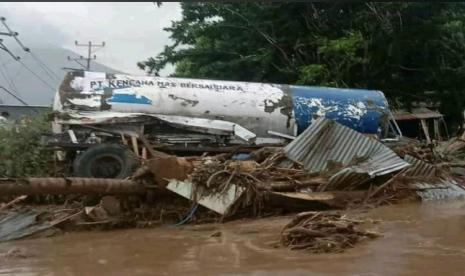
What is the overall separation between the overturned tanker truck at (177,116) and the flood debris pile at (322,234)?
5093 millimetres

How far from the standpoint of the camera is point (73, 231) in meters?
9.70

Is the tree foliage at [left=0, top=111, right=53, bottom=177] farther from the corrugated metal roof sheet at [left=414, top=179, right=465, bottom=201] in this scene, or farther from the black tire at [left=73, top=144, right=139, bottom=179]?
the corrugated metal roof sheet at [left=414, top=179, right=465, bottom=201]

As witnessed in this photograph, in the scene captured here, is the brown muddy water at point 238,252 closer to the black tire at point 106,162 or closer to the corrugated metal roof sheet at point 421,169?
the corrugated metal roof sheet at point 421,169

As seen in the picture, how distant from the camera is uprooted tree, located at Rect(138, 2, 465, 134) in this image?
66.9ft

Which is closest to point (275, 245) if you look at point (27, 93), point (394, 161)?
point (394, 161)

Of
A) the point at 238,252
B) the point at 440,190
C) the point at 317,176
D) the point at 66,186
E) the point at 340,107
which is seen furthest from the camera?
the point at 340,107

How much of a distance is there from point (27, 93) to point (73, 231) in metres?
56.5

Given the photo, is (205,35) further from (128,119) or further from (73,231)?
(73,231)

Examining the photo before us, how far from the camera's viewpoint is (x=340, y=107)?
1498 centimetres

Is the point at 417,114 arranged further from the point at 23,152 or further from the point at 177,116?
the point at 23,152

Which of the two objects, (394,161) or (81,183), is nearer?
(81,183)

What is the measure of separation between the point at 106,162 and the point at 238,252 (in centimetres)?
587

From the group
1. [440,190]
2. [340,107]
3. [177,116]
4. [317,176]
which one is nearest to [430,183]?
[440,190]

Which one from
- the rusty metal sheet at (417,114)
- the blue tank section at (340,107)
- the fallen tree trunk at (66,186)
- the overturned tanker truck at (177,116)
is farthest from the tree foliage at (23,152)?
the rusty metal sheet at (417,114)
